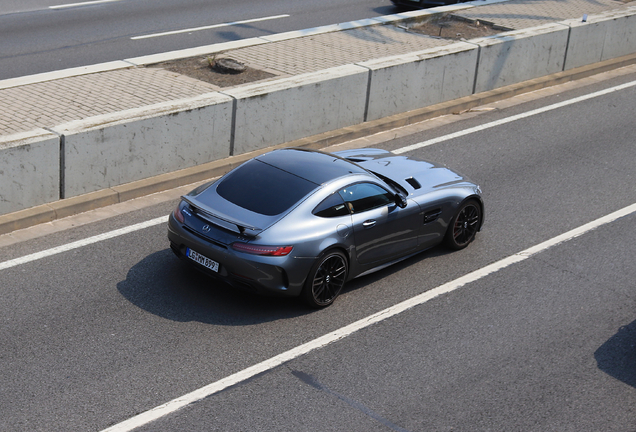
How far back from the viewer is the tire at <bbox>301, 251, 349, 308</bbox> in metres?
7.55

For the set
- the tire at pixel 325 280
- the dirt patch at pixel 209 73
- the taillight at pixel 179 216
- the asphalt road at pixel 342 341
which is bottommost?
the asphalt road at pixel 342 341

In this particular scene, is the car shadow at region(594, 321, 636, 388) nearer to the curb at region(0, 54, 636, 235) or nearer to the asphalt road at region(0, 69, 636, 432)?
the asphalt road at region(0, 69, 636, 432)

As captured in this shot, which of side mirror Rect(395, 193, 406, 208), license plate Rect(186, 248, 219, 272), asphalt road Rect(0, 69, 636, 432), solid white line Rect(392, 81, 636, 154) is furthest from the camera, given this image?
solid white line Rect(392, 81, 636, 154)

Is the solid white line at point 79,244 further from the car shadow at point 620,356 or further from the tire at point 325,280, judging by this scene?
the car shadow at point 620,356

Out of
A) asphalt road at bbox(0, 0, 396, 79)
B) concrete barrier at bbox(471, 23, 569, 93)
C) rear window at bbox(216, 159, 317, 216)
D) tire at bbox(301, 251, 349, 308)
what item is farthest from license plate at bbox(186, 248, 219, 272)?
concrete barrier at bbox(471, 23, 569, 93)

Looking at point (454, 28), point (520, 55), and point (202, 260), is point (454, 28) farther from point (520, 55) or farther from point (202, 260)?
point (202, 260)

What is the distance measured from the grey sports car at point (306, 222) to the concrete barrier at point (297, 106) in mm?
2772

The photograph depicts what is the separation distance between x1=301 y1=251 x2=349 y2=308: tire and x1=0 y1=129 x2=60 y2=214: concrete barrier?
147 inches

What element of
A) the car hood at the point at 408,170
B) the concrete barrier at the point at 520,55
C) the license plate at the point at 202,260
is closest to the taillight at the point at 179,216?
the license plate at the point at 202,260

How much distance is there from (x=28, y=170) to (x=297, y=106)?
14.0ft

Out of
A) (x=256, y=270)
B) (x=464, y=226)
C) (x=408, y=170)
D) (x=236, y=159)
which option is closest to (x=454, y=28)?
(x=236, y=159)

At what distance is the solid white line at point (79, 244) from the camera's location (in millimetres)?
8219

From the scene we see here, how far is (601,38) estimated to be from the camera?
54.9 feet

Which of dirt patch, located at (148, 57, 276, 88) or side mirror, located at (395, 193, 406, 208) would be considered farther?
dirt patch, located at (148, 57, 276, 88)
